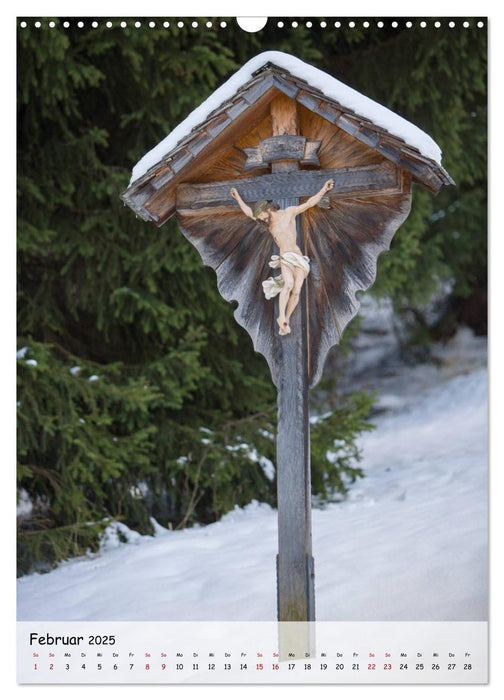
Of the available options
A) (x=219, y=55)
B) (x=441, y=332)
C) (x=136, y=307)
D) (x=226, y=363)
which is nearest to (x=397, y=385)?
(x=441, y=332)

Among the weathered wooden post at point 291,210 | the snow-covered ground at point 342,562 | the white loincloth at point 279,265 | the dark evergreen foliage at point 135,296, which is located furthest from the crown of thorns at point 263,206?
the dark evergreen foliage at point 135,296

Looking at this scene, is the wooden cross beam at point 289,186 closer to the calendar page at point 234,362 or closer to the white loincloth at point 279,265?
the calendar page at point 234,362

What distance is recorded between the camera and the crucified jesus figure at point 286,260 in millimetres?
2508

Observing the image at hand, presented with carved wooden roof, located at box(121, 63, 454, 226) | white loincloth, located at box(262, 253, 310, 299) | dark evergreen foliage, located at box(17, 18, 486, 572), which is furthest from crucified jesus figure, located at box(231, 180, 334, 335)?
dark evergreen foliage, located at box(17, 18, 486, 572)

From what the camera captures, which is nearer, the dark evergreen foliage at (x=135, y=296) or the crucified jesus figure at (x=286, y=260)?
the crucified jesus figure at (x=286, y=260)

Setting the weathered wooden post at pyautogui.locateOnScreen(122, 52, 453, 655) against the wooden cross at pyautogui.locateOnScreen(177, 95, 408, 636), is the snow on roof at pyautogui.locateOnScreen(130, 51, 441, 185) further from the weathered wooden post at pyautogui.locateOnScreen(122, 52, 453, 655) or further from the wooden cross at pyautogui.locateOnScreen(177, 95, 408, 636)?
the wooden cross at pyautogui.locateOnScreen(177, 95, 408, 636)

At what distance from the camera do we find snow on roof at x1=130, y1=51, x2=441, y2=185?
2.32 metres

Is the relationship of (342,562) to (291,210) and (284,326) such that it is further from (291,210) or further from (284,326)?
(291,210)

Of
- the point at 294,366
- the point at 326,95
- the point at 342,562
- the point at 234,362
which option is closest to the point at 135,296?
the point at 234,362

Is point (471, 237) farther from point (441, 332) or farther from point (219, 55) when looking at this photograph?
point (219, 55)

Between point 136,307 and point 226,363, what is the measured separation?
0.64 meters

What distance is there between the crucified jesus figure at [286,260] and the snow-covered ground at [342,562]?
Answer: 47.0 inches

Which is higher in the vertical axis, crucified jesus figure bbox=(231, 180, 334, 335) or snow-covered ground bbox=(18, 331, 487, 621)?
crucified jesus figure bbox=(231, 180, 334, 335)

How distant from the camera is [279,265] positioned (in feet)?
8.30
